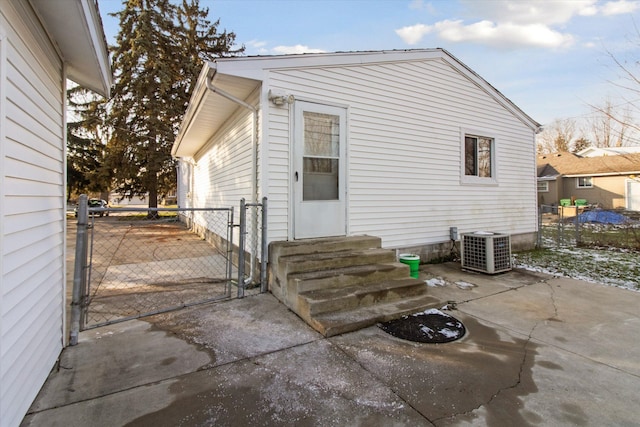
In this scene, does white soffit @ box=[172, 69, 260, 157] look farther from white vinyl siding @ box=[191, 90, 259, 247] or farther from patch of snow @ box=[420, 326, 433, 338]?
patch of snow @ box=[420, 326, 433, 338]

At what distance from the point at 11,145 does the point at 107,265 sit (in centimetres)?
517

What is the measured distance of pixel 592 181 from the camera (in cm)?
2130

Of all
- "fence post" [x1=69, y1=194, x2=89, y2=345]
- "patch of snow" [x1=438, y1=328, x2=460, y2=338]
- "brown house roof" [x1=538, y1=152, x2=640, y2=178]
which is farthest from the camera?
"brown house roof" [x1=538, y1=152, x2=640, y2=178]

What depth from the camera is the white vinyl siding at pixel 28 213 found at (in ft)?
5.48

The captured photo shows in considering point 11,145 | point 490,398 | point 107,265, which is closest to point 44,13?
point 11,145

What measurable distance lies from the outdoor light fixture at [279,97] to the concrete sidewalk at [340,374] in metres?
2.77

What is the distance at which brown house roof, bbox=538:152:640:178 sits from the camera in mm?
19273

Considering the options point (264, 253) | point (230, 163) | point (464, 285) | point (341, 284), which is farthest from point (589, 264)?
point (230, 163)

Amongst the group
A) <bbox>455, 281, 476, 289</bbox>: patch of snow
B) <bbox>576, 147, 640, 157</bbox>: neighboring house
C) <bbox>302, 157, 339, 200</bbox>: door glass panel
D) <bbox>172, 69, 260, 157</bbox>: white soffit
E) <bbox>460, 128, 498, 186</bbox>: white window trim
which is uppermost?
<bbox>576, 147, 640, 157</bbox>: neighboring house

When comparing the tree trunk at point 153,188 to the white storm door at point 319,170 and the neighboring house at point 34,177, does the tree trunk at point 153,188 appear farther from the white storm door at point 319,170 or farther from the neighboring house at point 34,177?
the neighboring house at point 34,177

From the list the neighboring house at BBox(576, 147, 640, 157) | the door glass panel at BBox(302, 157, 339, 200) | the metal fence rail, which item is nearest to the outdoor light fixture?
the door glass panel at BBox(302, 157, 339, 200)

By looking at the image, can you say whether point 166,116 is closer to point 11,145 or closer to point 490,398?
point 11,145

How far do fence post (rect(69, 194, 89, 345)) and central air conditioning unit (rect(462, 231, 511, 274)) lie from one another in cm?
570

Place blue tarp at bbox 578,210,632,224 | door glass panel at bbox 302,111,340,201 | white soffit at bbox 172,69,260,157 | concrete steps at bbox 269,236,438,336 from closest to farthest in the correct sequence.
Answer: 1. concrete steps at bbox 269,236,438,336
2. white soffit at bbox 172,69,260,157
3. door glass panel at bbox 302,111,340,201
4. blue tarp at bbox 578,210,632,224
